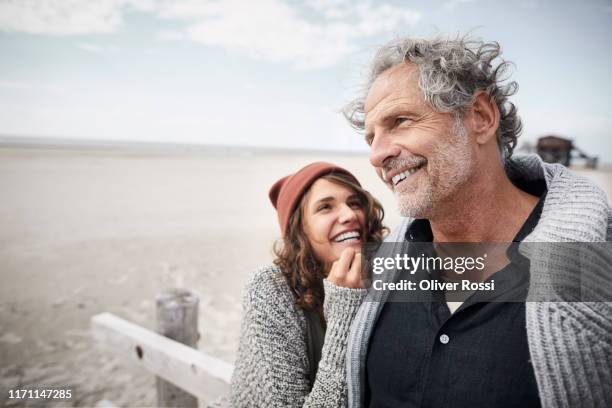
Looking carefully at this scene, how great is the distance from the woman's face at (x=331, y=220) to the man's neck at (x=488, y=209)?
583mm

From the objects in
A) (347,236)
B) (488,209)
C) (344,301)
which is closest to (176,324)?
(347,236)

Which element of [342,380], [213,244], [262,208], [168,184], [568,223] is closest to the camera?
[568,223]

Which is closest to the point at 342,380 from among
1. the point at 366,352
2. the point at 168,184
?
the point at 366,352

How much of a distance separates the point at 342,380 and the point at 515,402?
2.36 ft

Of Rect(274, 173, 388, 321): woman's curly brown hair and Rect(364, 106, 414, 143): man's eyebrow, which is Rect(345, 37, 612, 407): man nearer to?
Rect(364, 106, 414, 143): man's eyebrow

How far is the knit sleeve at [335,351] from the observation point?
1.75 meters

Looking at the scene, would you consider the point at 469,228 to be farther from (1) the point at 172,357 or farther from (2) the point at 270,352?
(1) the point at 172,357

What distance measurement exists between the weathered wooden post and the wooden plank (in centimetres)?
10

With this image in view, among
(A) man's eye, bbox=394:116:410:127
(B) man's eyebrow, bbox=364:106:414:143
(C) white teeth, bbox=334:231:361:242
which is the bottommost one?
(C) white teeth, bbox=334:231:361:242

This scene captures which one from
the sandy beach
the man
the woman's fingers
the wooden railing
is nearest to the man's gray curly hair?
the man

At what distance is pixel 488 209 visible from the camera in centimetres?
188

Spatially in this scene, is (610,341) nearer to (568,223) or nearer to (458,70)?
(568,223)

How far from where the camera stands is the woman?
6.00 feet

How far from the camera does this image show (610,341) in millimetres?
1275
